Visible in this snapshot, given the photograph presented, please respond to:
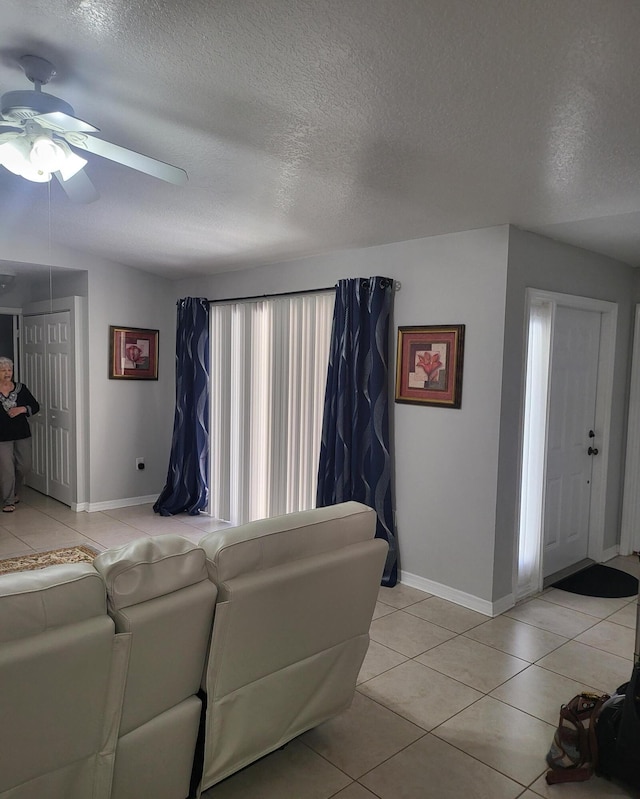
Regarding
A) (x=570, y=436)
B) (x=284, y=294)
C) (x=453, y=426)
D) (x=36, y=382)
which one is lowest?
(x=570, y=436)

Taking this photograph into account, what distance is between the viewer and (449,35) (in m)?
1.73

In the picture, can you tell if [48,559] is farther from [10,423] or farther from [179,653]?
[179,653]

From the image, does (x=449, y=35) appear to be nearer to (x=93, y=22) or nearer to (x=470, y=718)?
(x=93, y=22)

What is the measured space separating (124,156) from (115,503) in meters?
4.44

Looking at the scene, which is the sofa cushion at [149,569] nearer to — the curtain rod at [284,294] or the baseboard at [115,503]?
the curtain rod at [284,294]

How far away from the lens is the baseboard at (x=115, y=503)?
19.2 ft

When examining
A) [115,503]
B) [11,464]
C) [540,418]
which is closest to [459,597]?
[540,418]

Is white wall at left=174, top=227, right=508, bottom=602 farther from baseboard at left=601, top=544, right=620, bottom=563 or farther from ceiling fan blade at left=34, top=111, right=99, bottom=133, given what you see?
ceiling fan blade at left=34, top=111, right=99, bottom=133

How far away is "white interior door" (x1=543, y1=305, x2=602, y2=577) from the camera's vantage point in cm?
420

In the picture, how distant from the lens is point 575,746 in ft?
7.47

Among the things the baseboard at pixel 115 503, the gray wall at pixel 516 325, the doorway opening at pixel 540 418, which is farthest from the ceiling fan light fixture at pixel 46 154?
the baseboard at pixel 115 503

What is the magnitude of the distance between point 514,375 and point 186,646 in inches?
105

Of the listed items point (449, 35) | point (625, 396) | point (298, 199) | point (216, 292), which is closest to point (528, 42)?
point (449, 35)

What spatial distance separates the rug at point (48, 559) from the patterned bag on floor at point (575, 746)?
329cm
